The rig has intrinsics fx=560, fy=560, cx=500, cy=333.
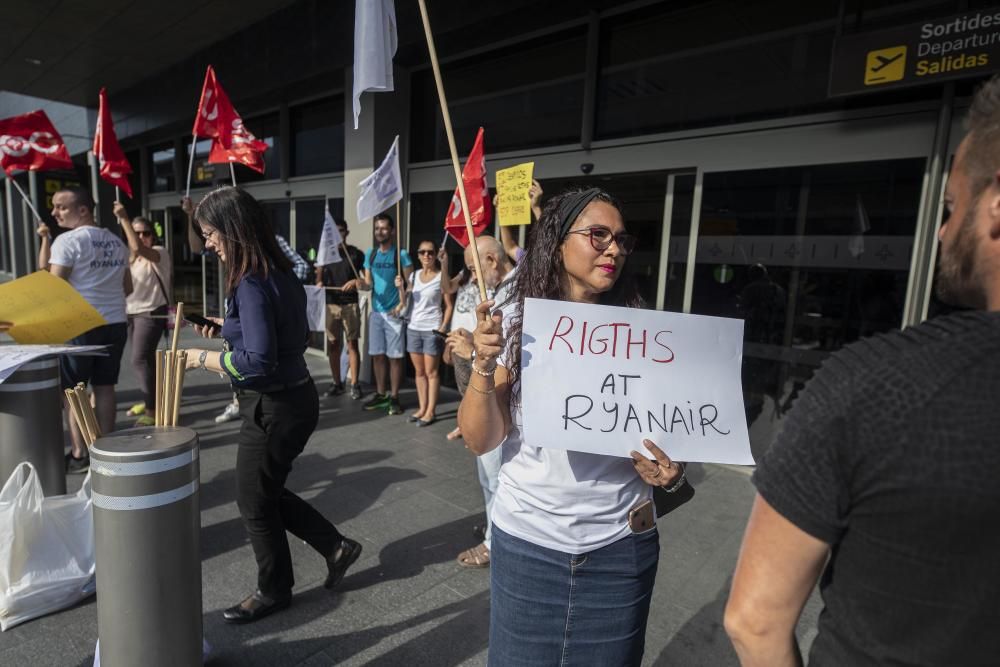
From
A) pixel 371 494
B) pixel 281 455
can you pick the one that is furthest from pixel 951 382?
pixel 371 494

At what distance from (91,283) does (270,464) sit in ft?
8.91

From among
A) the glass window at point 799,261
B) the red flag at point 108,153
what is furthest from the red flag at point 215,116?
the glass window at point 799,261

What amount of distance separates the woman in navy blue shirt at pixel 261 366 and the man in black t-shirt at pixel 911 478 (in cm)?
208

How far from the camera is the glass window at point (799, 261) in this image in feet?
13.4

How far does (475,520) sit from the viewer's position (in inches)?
148

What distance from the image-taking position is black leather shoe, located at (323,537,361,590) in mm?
2846

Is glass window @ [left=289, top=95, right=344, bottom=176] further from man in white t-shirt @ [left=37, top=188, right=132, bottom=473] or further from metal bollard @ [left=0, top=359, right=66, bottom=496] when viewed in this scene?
metal bollard @ [left=0, top=359, right=66, bottom=496]

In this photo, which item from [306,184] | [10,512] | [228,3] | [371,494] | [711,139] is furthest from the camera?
[306,184]

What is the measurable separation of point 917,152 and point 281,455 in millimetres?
4463

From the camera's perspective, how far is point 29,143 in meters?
5.36

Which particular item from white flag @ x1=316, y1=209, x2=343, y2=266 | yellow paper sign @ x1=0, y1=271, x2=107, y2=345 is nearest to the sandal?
yellow paper sign @ x1=0, y1=271, x2=107, y2=345

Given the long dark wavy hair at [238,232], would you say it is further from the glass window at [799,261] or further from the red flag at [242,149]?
the glass window at [799,261]

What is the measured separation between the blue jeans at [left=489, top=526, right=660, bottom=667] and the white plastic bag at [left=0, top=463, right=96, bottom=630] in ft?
6.83

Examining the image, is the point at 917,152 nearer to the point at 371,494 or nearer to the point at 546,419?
the point at 546,419
